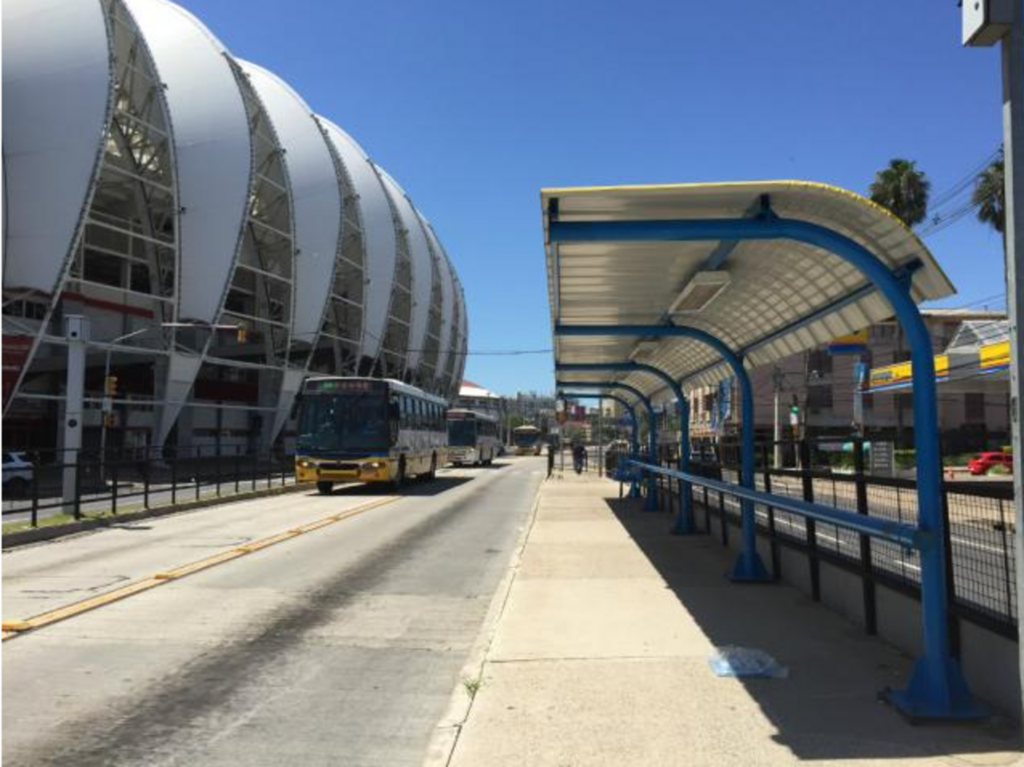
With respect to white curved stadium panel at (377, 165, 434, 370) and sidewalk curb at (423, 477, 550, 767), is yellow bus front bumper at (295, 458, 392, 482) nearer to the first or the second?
sidewalk curb at (423, 477, 550, 767)

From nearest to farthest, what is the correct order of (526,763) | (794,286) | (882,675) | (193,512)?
1. (526,763)
2. (882,675)
3. (794,286)
4. (193,512)

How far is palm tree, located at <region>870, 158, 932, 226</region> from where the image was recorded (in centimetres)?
4859

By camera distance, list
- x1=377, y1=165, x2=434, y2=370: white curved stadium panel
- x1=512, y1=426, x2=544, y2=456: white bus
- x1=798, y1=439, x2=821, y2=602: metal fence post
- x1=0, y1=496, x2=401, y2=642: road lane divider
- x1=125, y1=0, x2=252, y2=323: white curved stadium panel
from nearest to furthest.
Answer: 1. x1=0, y1=496, x2=401, y2=642: road lane divider
2. x1=798, y1=439, x2=821, y2=602: metal fence post
3. x1=125, y1=0, x2=252, y2=323: white curved stadium panel
4. x1=377, y1=165, x2=434, y2=370: white curved stadium panel
5. x1=512, y1=426, x2=544, y2=456: white bus

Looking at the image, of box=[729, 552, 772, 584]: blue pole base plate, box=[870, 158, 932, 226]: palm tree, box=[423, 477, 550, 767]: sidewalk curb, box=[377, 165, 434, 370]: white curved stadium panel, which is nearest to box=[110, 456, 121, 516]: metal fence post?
box=[423, 477, 550, 767]: sidewalk curb

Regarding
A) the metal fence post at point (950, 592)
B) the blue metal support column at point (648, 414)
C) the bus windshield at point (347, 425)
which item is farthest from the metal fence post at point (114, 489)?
the metal fence post at point (950, 592)

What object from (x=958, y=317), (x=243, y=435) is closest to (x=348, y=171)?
(x=243, y=435)

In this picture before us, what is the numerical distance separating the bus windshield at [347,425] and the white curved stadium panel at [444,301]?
59160mm

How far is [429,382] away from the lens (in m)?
83.7

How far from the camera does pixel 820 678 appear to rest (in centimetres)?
557

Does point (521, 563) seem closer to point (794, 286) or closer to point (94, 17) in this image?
point (794, 286)

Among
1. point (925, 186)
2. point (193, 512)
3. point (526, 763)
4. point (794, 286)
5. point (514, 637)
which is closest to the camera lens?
point (526, 763)

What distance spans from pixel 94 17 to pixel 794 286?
39.5 meters

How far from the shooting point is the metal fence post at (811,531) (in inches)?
310

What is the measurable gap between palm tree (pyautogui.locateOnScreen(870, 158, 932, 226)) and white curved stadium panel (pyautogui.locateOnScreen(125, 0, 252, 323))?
3579 cm
